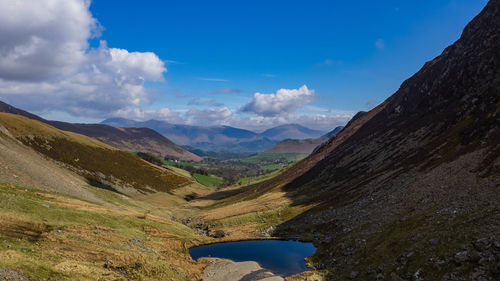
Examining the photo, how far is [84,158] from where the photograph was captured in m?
160

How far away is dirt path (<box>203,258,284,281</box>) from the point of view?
51.5 meters

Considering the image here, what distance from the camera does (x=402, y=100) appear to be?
564 ft

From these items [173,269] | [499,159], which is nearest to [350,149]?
[499,159]

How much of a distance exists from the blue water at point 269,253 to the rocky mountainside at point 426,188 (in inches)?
160

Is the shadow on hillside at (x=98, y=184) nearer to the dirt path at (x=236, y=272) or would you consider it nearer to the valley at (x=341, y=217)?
the valley at (x=341, y=217)

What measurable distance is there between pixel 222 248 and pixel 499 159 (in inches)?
2621

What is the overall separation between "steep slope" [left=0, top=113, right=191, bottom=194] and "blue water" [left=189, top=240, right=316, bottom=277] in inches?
3331

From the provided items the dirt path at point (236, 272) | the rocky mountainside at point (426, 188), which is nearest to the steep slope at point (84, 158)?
the rocky mountainside at point (426, 188)

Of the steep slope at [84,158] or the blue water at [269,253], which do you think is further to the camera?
the steep slope at [84,158]

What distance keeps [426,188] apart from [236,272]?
46.1m

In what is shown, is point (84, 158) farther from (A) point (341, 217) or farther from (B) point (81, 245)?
(A) point (341, 217)

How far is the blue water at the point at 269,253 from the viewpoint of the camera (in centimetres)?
5744

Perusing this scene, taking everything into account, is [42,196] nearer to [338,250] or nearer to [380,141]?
[338,250]

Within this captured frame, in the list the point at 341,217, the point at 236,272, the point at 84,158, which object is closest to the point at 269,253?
the point at 236,272
